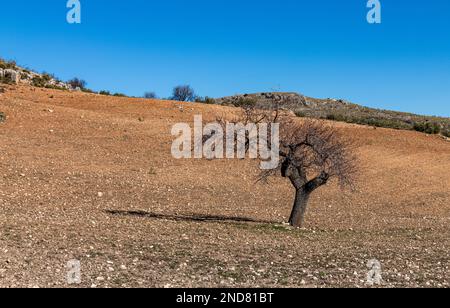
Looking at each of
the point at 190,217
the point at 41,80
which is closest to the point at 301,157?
the point at 190,217

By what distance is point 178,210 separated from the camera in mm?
20766

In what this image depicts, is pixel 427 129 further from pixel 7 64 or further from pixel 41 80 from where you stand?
pixel 7 64

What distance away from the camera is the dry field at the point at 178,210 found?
1086 cm

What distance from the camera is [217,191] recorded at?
25.3 m

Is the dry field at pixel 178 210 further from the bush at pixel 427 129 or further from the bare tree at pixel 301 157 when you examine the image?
A: the bush at pixel 427 129

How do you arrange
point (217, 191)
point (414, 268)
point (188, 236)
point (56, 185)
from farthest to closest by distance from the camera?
point (217, 191), point (56, 185), point (188, 236), point (414, 268)

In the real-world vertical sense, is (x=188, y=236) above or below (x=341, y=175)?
below

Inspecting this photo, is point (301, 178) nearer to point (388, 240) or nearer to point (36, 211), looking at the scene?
point (388, 240)

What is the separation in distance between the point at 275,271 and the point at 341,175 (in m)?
8.34

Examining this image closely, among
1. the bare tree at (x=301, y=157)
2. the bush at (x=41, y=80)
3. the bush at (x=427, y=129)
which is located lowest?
the bare tree at (x=301, y=157)

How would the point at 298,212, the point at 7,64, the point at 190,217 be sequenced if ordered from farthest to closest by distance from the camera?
the point at 7,64
the point at 190,217
the point at 298,212

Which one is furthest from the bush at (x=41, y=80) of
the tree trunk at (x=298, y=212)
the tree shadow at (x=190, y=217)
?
the tree trunk at (x=298, y=212)
